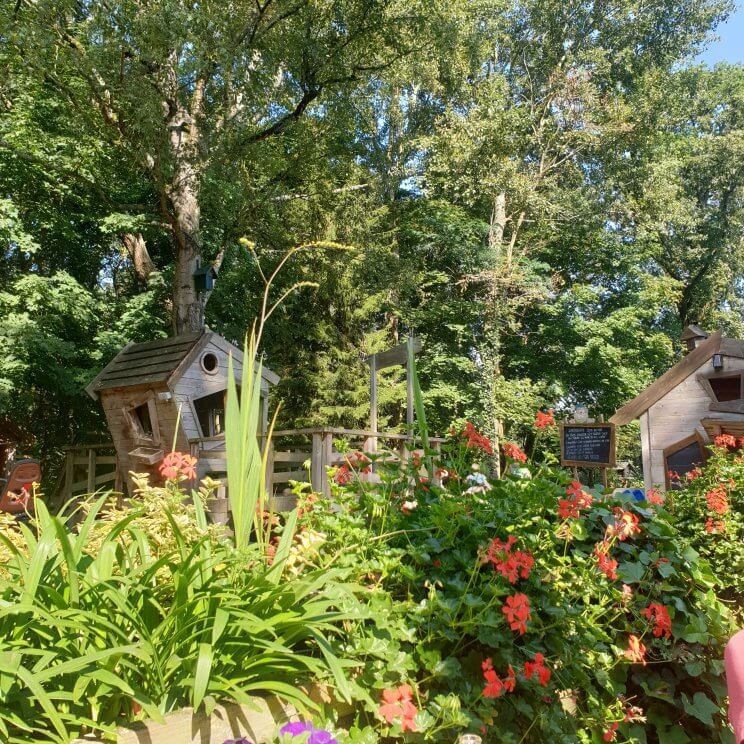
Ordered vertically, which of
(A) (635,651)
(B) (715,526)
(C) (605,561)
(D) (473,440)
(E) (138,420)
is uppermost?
(E) (138,420)

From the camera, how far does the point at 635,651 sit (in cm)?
199

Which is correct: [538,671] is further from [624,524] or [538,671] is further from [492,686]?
[624,524]

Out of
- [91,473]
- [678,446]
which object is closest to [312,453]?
[91,473]

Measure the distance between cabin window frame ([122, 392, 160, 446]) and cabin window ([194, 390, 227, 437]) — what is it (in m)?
0.81

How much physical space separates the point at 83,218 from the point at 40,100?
2.36 metres

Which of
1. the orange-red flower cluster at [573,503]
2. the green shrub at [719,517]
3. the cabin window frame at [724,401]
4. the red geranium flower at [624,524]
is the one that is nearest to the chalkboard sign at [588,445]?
the cabin window frame at [724,401]

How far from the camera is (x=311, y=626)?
1.55 m

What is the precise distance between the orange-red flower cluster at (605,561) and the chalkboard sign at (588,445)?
7712mm

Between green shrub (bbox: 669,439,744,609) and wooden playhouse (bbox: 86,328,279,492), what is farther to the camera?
wooden playhouse (bbox: 86,328,279,492)

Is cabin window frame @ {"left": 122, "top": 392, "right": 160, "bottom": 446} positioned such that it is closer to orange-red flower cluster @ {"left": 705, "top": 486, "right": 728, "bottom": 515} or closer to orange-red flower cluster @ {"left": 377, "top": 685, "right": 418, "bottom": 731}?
orange-red flower cluster @ {"left": 705, "top": 486, "right": 728, "bottom": 515}

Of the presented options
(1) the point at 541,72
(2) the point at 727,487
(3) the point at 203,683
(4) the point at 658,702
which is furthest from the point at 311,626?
(1) the point at 541,72

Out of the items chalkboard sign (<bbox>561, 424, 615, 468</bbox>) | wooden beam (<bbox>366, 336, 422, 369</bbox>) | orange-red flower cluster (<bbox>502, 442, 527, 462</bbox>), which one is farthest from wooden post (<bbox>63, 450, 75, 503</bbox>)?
orange-red flower cluster (<bbox>502, 442, 527, 462</bbox>)

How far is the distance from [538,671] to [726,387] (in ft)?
35.9

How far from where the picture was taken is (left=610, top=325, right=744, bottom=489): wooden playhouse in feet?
36.0
